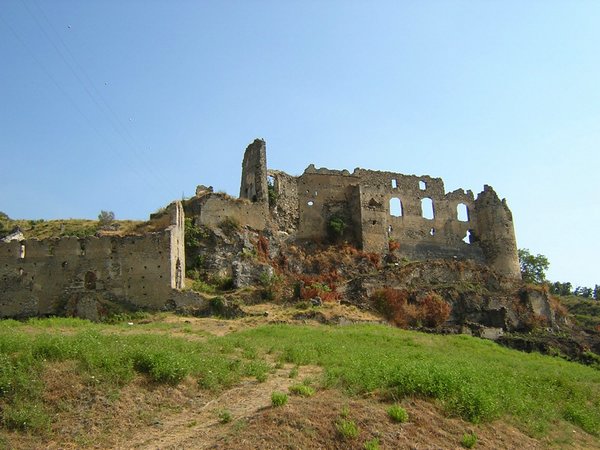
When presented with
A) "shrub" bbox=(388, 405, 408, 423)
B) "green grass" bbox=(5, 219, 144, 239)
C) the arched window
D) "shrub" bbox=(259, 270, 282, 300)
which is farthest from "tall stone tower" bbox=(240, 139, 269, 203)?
"shrub" bbox=(388, 405, 408, 423)

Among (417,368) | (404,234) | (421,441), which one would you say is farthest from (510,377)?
(404,234)

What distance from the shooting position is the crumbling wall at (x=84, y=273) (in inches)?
1244

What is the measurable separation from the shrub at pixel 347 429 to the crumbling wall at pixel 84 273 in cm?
1971

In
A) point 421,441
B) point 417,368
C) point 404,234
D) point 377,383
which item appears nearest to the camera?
point 421,441

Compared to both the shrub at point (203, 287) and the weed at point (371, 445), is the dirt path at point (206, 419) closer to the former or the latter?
the weed at point (371, 445)

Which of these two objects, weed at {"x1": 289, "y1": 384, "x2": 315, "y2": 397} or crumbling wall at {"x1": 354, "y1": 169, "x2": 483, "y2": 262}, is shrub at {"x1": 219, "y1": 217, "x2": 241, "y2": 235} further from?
weed at {"x1": 289, "y1": 384, "x2": 315, "y2": 397}

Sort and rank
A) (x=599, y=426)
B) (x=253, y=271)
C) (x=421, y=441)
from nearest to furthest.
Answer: (x=421, y=441), (x=599, y=426), (x=253, y=271)

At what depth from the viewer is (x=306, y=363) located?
20.3 metres

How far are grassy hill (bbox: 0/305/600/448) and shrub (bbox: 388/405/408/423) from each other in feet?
0.48

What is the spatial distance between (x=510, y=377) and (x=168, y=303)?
17.0 metres

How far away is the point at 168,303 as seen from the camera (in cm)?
3169

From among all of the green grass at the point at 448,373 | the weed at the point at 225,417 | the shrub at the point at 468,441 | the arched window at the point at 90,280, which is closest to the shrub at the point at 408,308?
the green grass at the point at 448,373

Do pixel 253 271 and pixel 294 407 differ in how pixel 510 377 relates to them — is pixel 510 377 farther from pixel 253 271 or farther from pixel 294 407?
pixel 253 271

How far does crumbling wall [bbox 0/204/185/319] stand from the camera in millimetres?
31594
